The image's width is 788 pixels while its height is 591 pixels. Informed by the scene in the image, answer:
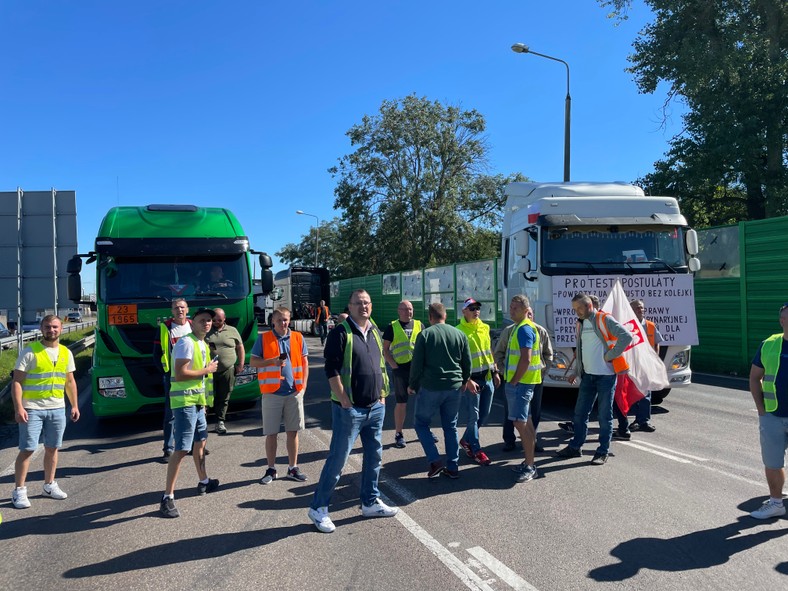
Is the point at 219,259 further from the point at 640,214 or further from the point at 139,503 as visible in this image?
the point at 640,214

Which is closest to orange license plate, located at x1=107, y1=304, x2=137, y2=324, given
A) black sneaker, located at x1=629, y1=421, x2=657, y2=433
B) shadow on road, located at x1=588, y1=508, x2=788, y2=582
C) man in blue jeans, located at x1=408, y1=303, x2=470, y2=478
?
man in blue jeans, located at x1=408, y1=303, x2=470, y2=478

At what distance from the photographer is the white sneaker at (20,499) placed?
5.39 meters

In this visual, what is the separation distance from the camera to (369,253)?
38.3 meters

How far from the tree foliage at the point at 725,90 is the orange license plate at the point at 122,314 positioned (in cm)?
2026

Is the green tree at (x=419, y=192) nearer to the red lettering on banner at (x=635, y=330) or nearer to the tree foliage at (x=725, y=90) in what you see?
the tree foliage at (x=725, y=90)

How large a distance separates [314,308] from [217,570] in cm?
3027

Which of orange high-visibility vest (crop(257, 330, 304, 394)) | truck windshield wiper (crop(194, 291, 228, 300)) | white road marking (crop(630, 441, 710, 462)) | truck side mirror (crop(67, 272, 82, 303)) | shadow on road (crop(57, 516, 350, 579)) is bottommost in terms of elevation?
shadow on road (crop(57, 516, 350, 579))

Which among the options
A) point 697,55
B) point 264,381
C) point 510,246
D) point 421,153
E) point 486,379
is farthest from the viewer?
point 421,153

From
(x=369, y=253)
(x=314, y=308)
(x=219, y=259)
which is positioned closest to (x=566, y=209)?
(x=219, y=259)

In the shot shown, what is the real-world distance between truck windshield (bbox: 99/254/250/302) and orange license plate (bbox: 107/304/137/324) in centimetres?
16

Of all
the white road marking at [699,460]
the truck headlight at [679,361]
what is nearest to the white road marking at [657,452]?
the white road marking at [699,460]

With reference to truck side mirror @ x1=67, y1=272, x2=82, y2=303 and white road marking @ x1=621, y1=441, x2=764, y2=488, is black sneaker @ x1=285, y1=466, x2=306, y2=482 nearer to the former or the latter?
white road marking @ x1=621, y1=441, x2=764, y2=488

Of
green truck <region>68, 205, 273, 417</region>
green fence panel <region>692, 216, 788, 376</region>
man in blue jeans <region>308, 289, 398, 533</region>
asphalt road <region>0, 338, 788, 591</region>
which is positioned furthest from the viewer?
green fence panel <region>692, 216, 788, 376</region>

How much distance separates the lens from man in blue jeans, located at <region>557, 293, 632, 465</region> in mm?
→ 6336
